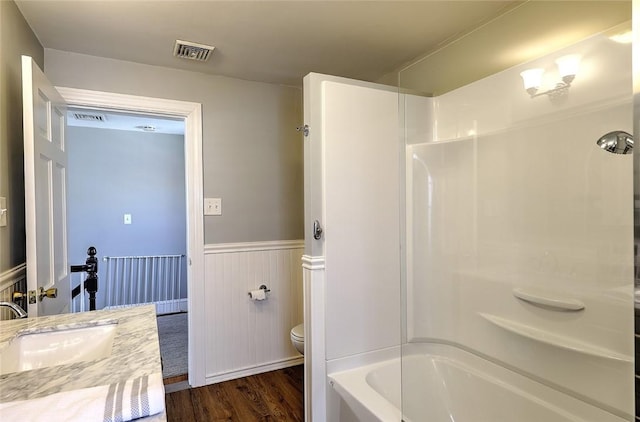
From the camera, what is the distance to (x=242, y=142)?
8.61 ft

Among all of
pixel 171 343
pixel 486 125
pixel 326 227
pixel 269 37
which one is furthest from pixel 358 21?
pixel 171 343

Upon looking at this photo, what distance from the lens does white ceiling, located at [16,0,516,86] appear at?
169 centimetres

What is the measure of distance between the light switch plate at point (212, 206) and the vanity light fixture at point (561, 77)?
200 cm

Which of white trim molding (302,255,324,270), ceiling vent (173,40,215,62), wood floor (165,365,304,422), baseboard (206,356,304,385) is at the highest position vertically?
ceiling vent (173,40,215,62)

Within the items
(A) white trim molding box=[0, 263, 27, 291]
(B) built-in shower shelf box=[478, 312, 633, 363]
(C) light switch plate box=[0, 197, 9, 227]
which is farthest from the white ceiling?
(B) built-in shower shelf box=[478, 312, 633, 363]

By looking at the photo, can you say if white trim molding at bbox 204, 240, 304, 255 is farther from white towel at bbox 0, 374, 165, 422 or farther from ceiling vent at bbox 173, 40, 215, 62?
white towel at bbox 0, 374, 165, 422

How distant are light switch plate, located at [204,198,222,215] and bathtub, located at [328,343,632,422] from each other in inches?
53.1

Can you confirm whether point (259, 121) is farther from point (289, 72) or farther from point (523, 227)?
point (523, 227)

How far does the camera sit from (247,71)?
8.08 feet

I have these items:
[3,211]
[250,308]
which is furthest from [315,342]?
[3,211]

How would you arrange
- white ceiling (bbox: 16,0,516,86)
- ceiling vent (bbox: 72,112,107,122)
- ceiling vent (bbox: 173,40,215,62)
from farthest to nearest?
ceiling vent (bbox: 72,112,107,122) → ceiling vent (bbox: 173,40,215,62) → white ceiling (bbox: 16,0,516,86)

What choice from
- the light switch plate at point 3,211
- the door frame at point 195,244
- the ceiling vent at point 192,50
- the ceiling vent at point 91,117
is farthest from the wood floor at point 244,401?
the ceiling vent at point 91,117

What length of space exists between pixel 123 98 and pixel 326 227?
1.56 metres

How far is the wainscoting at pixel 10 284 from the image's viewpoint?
1.42 meters
